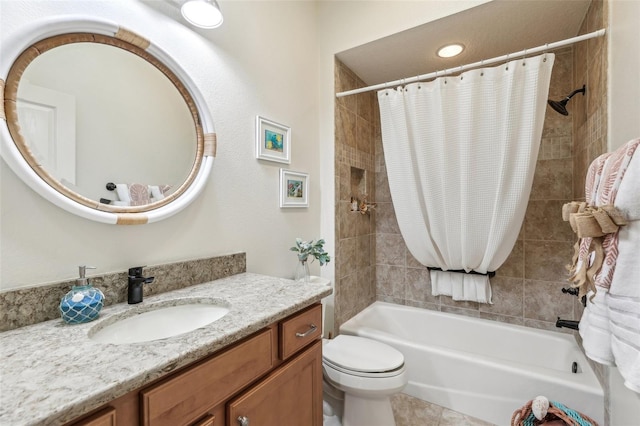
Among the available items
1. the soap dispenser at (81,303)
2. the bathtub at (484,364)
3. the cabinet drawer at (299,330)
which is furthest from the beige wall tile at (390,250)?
the soap dispenser at (81,303)

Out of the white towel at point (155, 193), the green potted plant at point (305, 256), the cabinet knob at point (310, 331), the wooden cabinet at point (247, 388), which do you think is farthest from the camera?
the green potted plant at point (305, 256)

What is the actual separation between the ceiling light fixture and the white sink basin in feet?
3.88

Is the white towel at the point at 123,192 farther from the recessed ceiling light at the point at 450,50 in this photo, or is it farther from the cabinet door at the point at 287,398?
the recessed ceiling light at the point at 450,50

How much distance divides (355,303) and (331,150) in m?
1.25

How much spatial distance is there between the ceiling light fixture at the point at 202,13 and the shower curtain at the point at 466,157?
1.12 metres

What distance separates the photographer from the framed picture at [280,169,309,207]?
176 cm

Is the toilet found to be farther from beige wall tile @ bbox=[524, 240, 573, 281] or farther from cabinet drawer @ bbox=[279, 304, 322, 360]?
beige wall tile @ bbox=[524, 240, 573, 281]

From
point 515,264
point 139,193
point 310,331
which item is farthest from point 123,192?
point 515,264

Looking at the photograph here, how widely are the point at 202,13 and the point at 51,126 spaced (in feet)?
2.45

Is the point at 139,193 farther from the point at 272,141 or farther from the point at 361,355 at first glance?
the point at 361,355

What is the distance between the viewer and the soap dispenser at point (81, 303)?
2.65 feet

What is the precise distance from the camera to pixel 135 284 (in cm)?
100

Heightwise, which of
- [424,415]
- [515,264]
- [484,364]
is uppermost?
[515,264]

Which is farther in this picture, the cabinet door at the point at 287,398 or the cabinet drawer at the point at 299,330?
the cabinet drawer at the point at 299,330
